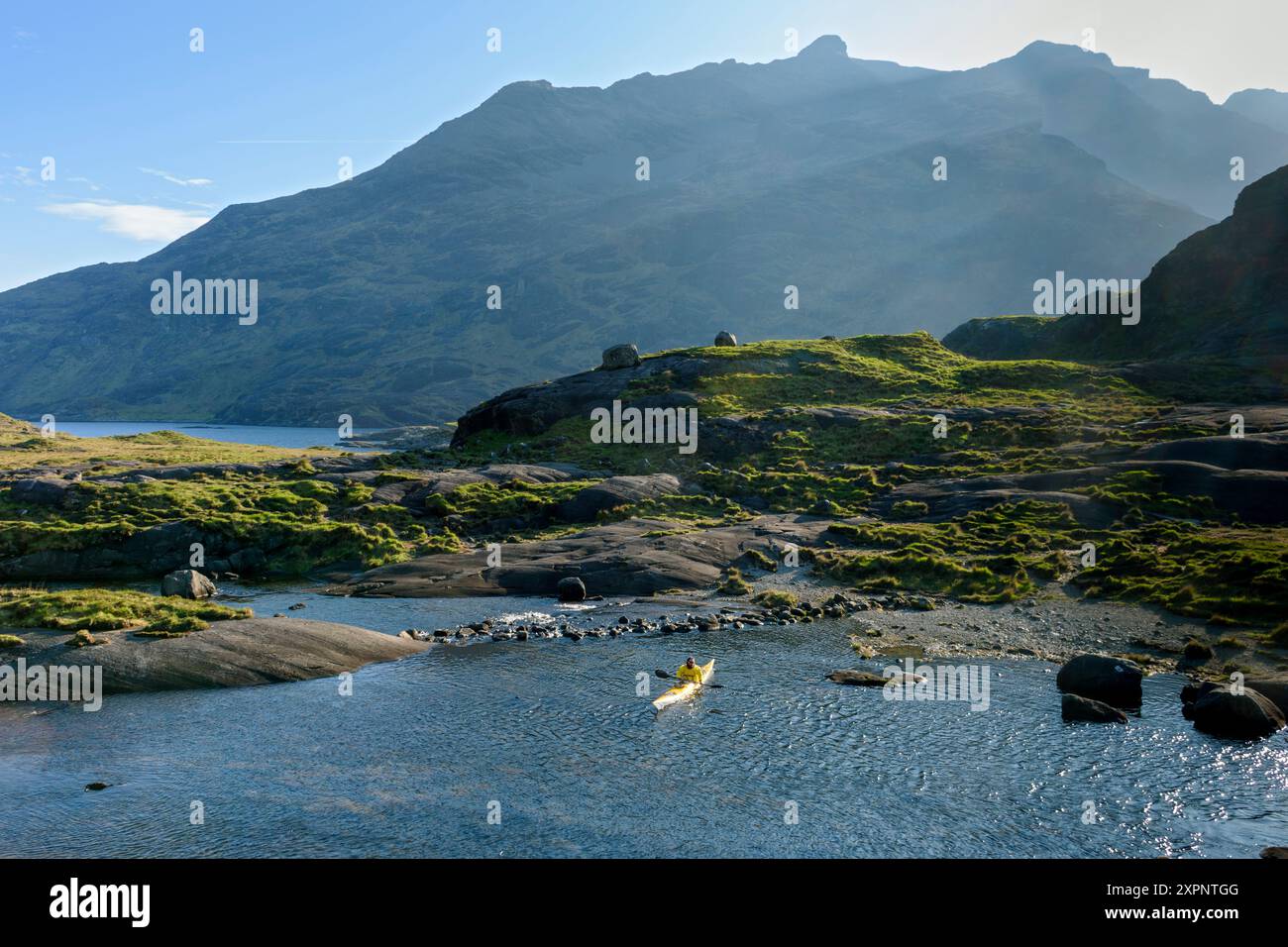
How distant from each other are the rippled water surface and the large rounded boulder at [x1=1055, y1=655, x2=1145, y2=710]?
101 cm

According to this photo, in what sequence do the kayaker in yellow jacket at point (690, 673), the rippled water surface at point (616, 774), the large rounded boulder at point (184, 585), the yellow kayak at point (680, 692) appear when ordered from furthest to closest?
Result: 1. the large rounded boulder at point (184, 585)
2. the kayaker in yellow jacket at point (690, 673)
3. the yellow kayak at point (680, 692)
4. the rippled water surface at point (616, 774)

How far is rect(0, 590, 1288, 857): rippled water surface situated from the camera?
26219 mm

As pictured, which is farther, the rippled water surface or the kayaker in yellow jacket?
the kayaker in yellow jacket

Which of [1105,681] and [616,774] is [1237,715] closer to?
[1105,681]

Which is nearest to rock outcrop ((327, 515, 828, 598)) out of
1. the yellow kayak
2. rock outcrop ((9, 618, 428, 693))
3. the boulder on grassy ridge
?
rock outcrop ((9, 618, 428, 693))

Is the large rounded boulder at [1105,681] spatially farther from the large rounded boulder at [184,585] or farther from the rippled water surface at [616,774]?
the large rounded boulder at [184,585]

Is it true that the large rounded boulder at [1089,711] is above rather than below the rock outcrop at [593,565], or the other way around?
below

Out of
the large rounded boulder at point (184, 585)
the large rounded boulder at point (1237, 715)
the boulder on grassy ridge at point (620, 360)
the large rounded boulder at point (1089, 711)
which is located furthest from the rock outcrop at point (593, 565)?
the boulder on grassy ridge at point (620, 360)

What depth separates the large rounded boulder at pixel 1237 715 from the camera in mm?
34094

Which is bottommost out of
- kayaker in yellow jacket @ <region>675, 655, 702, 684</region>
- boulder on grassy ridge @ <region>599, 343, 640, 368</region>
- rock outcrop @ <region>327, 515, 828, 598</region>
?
kayaker in yellow jacket @ <region>675, 655, 702, 684</region>

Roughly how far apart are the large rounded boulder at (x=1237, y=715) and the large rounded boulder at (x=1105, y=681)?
116 inches

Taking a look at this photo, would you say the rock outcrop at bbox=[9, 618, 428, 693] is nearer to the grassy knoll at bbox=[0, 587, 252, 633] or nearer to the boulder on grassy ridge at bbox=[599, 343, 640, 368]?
the grassy knoll at bbox=[0, 587, 252, 633]

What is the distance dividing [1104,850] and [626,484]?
64867 millimetres

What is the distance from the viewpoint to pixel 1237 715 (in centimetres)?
3425
